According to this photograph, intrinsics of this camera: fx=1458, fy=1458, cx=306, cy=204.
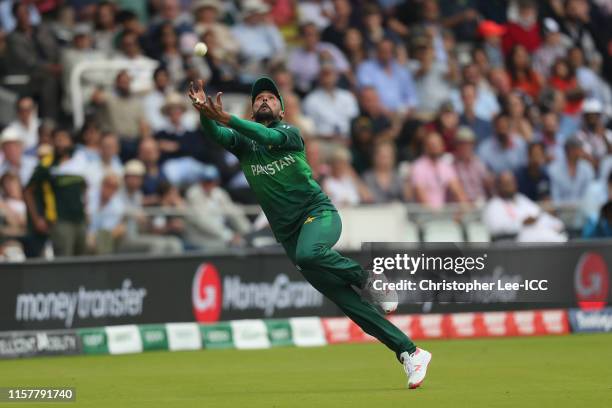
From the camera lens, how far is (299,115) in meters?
20.2

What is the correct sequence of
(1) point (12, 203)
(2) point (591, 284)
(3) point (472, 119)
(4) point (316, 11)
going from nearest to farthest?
1. (1) point (12, 203)
2. (2) point (591, 284)
3. (3) point (472, 119)
4. (4) point (316, 11)

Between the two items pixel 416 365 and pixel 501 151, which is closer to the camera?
pixel 416 365

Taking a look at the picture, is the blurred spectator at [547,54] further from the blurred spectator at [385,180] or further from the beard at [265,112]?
the beard at [265,112]

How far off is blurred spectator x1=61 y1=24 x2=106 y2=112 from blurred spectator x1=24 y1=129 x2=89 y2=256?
2.70m

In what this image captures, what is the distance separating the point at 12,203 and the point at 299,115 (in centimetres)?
460

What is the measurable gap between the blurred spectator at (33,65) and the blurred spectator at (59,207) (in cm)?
264

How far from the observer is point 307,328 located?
1658 cm

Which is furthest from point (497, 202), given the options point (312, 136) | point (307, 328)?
point (307, 328)

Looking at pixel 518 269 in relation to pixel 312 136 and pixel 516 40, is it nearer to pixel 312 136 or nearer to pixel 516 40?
pixel 312 136

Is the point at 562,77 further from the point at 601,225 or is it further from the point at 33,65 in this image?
the point at 33,65

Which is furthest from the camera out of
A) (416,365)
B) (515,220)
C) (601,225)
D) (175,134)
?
(515,220)

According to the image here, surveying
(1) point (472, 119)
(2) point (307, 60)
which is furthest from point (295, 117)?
(1) point (472, 119)

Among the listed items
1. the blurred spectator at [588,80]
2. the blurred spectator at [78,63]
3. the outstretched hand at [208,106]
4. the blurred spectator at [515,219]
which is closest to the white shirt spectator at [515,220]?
the blurred spectator at [515,219]

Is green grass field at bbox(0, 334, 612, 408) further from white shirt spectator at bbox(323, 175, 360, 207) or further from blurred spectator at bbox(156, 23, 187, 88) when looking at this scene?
blurred spectator at bbox(156, 23, 187, 88)
